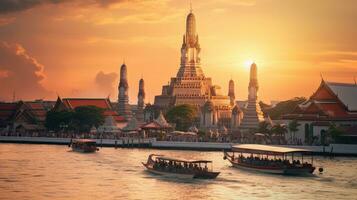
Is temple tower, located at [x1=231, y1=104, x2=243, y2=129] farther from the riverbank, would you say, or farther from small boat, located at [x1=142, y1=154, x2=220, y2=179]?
small boat, located at [x1=142, y1=154, x2=220, y2=179]

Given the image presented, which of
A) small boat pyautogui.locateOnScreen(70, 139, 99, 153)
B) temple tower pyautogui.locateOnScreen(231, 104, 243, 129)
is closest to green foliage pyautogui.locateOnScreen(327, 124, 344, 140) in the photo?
small boat pyautogui.locateOnScreen(70, 139, 99, 153)

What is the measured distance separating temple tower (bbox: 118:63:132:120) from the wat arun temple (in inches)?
197

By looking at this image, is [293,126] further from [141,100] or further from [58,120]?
[141,100]

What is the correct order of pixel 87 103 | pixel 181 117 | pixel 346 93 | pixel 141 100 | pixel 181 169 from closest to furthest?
1. pixel 181 169
2. pixel 346 93
3. pixel 181 117
4. pixel 87 103
5. pixel 141 100

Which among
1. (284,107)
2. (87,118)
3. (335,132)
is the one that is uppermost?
(284,107)

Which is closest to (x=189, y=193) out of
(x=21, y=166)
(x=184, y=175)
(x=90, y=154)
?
(x=184, y=175)

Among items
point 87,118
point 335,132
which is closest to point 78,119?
point 87,118

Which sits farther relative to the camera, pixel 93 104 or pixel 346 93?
pixel 93 104

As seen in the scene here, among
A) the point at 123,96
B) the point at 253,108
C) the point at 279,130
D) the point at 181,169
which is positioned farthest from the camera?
the point at 123,96

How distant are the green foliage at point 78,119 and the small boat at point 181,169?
1726 inches

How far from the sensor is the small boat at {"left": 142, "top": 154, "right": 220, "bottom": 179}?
50.0 m

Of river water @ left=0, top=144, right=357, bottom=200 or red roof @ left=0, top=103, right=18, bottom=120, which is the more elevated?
red roof @ left=0, top=103, right=18, bottom=120

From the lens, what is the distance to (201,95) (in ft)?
381

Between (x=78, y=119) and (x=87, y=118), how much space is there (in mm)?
1563
